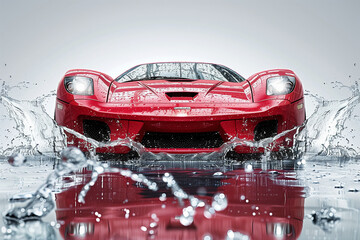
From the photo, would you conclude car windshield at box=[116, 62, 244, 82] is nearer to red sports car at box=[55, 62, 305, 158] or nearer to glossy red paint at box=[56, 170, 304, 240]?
red sports car at box=[55, 62, 305, 158]

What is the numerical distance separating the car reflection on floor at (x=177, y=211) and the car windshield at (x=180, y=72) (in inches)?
70.9

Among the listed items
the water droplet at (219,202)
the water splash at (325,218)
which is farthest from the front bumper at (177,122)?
the water splash at (325,218)

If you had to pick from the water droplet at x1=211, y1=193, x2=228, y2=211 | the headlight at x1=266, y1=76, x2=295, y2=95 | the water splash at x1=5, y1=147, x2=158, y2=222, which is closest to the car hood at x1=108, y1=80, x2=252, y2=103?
the headlight at x1=266, y1=76, x2=295, y2=95

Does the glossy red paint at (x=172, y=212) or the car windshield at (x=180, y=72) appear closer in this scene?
the glossy red paint at (x=172, y=212)

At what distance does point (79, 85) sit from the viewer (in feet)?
11.8

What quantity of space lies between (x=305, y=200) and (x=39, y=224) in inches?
40.5

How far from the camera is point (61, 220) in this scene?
4.79ft

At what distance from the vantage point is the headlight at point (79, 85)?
11.7ft

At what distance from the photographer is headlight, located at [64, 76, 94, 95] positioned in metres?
3.57

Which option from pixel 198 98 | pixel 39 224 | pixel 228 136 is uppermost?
pixel 198 98

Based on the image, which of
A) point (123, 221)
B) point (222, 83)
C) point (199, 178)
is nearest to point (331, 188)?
point (199, 178)

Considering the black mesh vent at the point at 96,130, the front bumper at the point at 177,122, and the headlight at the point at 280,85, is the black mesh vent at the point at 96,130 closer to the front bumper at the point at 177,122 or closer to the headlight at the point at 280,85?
the front bumper at the point at 177,122

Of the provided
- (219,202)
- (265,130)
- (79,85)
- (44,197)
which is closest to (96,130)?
(79,85)

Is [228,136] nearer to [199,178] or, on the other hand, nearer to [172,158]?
[172,158]
